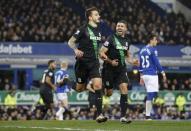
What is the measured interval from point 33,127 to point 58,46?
20300 millimetres

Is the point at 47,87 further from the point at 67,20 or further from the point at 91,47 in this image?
the point at 67,20

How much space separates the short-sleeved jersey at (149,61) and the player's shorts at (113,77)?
3001 millimetres

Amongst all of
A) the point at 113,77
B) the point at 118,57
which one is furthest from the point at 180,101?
the point at 118,57

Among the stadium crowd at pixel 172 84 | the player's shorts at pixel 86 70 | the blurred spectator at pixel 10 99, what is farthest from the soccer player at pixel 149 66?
the stadium crowd at pixel 172 84

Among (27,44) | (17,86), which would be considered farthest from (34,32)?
(17,86)

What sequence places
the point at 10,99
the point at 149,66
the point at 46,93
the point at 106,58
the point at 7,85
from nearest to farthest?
the point at 106,58, the point at 149,66, the point at 46,93, the point at 10,99, the point at 7,85

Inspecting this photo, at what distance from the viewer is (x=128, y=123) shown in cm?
1332

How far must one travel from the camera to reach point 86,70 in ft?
43.6

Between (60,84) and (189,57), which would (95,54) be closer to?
(60,84)

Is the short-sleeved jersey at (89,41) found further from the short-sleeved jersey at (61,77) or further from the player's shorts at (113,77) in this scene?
the short-sleeved jersey at (61,77)

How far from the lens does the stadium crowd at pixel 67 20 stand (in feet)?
104

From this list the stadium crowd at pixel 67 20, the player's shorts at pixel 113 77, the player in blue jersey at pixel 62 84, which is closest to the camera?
the player's shorts at pixel 113 77

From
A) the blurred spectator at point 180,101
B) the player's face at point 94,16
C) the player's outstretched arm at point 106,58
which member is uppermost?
the player's face at point 94,16

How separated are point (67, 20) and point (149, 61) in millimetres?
16896
